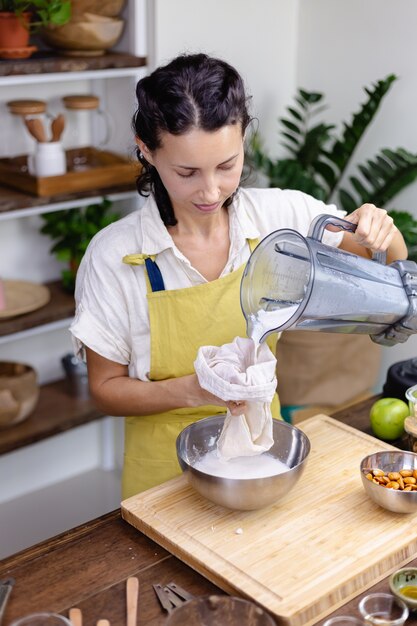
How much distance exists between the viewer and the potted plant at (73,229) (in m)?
3.18

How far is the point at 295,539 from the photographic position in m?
1.54

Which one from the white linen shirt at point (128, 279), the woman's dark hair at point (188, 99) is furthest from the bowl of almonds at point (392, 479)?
the woman's dark hair at point (188, 99)

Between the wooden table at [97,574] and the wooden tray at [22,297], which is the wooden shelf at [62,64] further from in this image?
the wooden table at [97,574]

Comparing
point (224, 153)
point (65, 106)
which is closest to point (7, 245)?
point (65, 106)

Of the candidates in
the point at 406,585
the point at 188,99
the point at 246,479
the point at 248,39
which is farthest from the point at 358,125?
the point at 406,585

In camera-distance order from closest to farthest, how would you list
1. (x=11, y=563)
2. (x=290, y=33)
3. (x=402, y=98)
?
(x=11, y=563) < (x=402, y=98) < (x=290, y=33)

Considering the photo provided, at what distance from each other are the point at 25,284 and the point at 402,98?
4.97ft

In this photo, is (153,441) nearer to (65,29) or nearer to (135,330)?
(135,330)

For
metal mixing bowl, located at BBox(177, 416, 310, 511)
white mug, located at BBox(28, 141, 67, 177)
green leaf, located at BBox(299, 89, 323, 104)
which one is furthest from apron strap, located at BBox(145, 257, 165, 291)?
green leaf, located at BBox(299, 89, 323, 104)

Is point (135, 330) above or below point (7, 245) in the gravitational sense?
above

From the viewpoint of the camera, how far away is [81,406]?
3.28 meters

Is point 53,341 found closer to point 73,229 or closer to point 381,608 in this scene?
point 73,229

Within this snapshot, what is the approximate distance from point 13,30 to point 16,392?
1196 millimetres

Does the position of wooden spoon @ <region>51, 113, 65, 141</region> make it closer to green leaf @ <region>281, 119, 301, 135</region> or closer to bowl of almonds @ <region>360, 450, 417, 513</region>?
green leaf @ <region>281, 119, 301, 135</region>
